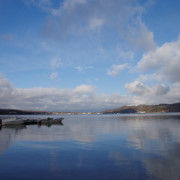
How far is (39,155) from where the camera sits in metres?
16.5

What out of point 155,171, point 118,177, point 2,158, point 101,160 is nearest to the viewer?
point 118,177

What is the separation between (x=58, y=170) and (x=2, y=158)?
249 inches

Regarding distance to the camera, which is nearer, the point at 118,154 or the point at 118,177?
the point at 118,177

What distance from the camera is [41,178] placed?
10.8 m

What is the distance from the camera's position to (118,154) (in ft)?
54.1

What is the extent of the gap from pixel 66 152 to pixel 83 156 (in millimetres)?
2375

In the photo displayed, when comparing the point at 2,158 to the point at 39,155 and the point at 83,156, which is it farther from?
the point at 83,156

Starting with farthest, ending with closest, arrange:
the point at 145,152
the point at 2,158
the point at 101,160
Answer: the point at 145,152 → the point at 2,158 → the point at 101,160

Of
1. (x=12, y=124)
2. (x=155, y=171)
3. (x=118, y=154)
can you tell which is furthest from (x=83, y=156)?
(x=12, y=124)

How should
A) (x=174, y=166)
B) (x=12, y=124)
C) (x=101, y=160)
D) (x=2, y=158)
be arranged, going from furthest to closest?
(x=12, y=124) < (x=2, y=158) < (x=101, y=160) < (x=174, y=166)

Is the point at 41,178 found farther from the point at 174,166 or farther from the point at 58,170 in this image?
the point at 174,166

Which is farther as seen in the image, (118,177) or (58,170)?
(58,170)

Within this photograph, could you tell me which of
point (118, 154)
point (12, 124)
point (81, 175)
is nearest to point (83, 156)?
point (118, 154)

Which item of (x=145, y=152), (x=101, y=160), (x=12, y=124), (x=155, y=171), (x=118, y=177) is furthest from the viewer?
(x=12, y=124)
